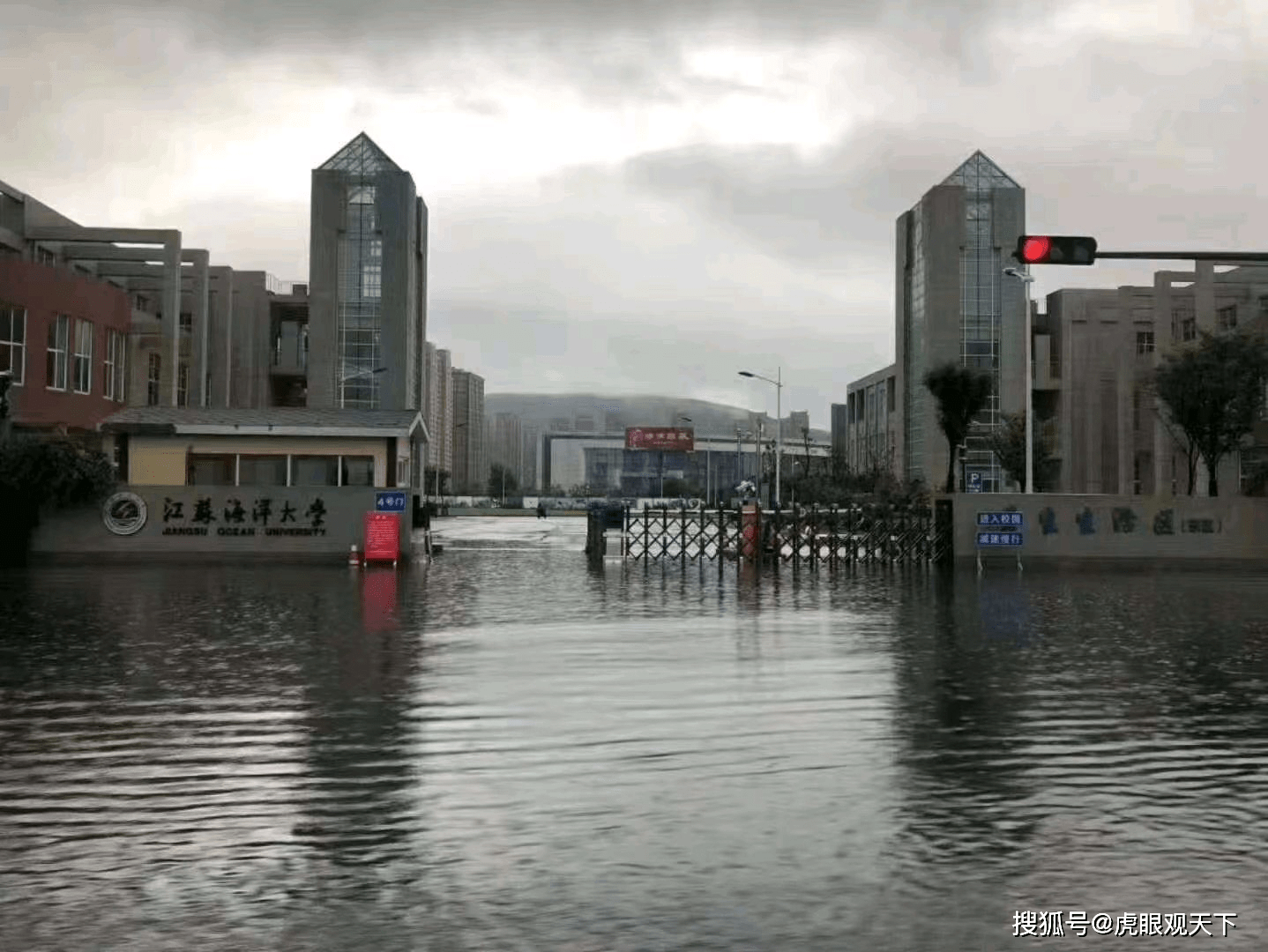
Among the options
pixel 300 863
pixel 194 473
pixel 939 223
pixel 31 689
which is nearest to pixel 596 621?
pixel 31 689

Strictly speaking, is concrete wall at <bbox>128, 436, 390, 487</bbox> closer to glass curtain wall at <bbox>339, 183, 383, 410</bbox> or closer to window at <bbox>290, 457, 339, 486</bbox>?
window at <bbox>290, 457, 339, 486</bbox>

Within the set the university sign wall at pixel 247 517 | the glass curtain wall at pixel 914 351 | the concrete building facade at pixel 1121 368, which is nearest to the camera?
the university sign wall at pixel 247 517

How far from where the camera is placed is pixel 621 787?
290 inches

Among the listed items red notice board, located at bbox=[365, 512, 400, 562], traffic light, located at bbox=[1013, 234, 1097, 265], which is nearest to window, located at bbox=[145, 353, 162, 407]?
red notice board, located at bbox=[365, 512, 400, 562]

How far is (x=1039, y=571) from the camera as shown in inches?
1284

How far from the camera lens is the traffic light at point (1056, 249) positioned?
1525 centimetres

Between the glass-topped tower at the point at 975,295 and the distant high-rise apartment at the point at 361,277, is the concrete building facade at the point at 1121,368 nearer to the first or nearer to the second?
the glass-topped tower at the point at 975,295

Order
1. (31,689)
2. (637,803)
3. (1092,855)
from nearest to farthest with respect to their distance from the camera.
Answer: (1092,855)
(637,803)
(31,689)

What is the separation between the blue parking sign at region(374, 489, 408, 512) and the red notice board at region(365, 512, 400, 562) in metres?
1.17

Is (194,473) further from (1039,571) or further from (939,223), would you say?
(939,223)

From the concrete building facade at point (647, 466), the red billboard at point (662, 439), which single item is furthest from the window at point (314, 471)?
the concrete building facade at point (647, 466)

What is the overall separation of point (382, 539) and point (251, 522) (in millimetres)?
4019

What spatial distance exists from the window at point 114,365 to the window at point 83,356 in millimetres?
→ 1401

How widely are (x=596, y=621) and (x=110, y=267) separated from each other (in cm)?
4978
